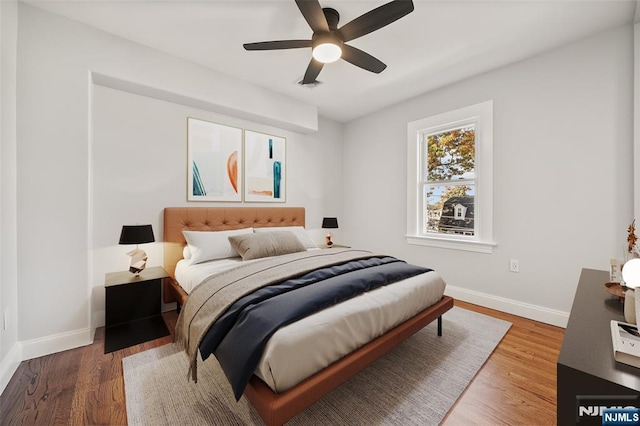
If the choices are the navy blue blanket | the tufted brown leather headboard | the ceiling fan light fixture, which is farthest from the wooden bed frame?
the ceiling fan light fixture

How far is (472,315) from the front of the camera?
2.78 metres

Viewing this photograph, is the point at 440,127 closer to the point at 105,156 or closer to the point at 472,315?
the point at 472,315

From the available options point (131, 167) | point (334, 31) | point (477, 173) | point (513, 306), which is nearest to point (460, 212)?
point (477, 173)

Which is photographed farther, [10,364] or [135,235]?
[135,235]

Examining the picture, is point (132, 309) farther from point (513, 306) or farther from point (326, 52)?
point (513, 306)

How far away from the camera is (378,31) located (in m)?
2.27

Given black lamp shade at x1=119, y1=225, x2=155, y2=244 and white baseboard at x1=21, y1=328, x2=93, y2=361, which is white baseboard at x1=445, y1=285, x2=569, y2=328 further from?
white baseboard at x1=21, y1=328, x2=93, y2=361

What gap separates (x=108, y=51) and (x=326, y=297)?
9.45 feet

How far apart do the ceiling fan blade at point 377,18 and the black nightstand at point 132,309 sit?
266 cm

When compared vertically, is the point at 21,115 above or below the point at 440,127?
below

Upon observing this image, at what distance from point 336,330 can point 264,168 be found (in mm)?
2711

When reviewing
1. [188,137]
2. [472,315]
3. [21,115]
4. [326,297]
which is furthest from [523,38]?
[21,115]

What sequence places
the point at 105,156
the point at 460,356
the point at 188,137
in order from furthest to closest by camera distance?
the point at 188,137, the point at 105,156, the point at 460,356

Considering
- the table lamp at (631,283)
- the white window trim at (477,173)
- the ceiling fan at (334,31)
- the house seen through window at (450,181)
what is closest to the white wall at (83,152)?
the ceiling fan at (334,31)
